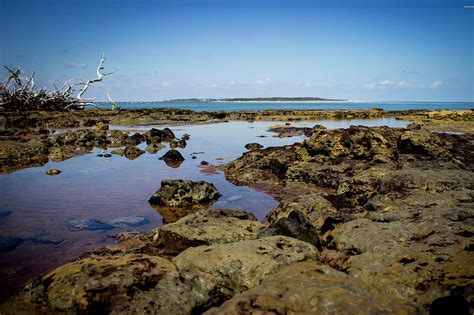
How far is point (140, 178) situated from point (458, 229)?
12556 mm

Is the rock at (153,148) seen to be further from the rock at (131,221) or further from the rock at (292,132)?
the rock at (131,221)

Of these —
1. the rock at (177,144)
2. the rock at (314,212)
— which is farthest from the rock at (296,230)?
the rock at (177,144)

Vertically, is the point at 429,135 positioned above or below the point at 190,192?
above

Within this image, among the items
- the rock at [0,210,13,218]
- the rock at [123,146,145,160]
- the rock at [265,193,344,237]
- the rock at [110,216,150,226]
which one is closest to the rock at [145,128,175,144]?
the rock at [123,146,145,160]

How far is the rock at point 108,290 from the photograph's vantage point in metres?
4.20

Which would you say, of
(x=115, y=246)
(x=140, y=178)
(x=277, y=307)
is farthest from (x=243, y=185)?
(x=277, y=307)

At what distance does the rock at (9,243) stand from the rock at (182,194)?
430cm

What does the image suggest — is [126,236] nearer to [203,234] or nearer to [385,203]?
[203,234]

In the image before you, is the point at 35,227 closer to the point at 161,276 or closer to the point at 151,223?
the point at 151,223

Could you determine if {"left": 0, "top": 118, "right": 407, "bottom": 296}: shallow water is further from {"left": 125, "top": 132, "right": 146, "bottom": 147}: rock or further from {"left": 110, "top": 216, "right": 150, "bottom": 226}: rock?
{"left": 125, "top": 132, "right": 146, "bottom": 147}: rock

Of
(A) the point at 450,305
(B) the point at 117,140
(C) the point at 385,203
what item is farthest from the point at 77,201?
(B) the point at 117,140

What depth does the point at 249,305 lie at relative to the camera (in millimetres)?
3836

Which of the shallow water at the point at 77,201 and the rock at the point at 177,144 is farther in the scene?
the rock at the point at 177,144

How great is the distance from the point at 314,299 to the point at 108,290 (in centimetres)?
269
